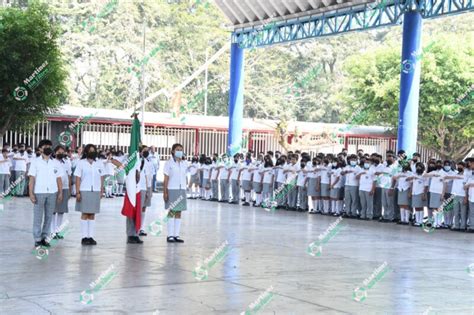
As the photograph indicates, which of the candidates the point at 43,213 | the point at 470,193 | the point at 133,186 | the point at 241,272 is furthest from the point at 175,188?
the point at 470,193

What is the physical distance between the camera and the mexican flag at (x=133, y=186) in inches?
527

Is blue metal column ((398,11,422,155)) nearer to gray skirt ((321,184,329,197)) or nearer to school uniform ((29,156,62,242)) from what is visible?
gray skirt ((321,184,329,197))

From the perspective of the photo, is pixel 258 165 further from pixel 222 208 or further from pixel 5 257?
pixel 5 257

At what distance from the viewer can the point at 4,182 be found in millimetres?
24562

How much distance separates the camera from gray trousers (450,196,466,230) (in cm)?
1831

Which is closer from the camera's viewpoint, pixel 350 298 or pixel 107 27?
pixel 350 298

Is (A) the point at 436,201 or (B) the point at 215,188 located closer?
(A) the point at 436,201

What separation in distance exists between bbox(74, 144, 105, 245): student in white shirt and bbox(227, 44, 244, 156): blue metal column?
19.3m

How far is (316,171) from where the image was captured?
2247 cm

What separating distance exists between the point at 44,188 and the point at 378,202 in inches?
435

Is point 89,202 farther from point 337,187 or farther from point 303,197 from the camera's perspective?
point 303,197

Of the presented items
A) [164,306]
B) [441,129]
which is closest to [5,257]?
[164,306]

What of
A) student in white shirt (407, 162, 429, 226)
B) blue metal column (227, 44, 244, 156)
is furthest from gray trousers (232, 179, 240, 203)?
student in white shirt (407, 162, 429, 226)

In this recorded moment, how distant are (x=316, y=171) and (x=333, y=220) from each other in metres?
2.57
